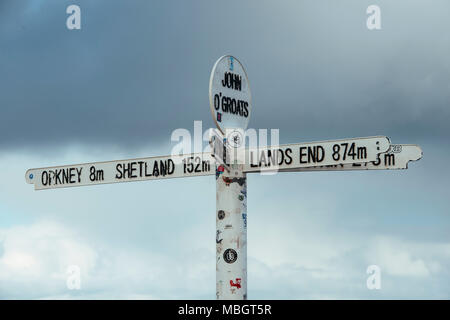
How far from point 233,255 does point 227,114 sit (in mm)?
2971

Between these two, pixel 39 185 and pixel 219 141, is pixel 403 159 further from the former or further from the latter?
pixel 39 185

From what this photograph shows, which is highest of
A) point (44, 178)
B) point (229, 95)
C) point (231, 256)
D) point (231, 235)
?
point (229, 95)

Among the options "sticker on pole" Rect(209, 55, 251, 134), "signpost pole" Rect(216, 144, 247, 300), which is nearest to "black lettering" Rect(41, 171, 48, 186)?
"signpost pole" Rect(216, 144, 247, 300)

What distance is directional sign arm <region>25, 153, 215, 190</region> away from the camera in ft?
55.9

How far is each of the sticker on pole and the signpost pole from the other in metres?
1.02

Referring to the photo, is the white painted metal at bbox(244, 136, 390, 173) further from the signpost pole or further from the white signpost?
the signpost pole

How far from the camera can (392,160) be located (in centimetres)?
1662

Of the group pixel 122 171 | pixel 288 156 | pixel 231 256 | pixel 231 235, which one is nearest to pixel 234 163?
pixel 288 156

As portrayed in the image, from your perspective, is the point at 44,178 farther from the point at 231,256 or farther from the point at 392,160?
the point at 392,160

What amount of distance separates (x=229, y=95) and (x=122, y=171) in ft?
10.3

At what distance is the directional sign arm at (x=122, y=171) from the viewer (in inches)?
671

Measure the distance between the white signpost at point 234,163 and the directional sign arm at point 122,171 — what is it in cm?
2
